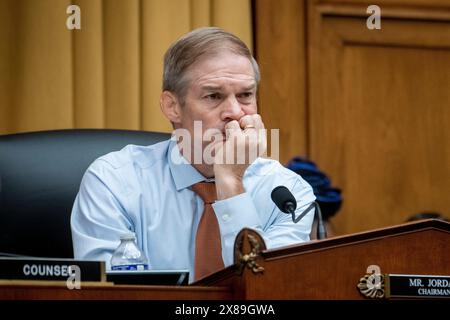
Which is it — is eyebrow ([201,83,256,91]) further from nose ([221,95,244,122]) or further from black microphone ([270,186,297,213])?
black microphone ([270,186,297,213])

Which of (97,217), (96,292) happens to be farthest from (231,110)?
(96,292)

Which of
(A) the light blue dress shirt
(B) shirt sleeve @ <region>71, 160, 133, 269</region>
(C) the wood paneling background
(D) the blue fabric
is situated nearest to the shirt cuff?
(A) the light blue dress shirt

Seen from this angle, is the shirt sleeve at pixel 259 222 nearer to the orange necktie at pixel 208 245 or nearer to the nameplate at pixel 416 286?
the orange necktie at pixel 208 245

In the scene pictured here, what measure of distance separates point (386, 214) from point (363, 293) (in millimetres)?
2309

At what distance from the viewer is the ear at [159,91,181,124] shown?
2.77 meters

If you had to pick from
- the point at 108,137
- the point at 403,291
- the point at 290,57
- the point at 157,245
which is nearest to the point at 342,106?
the point at 290,57

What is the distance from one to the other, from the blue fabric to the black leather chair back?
3.07ft

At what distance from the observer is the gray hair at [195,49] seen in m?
2.68

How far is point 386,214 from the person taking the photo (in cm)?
403

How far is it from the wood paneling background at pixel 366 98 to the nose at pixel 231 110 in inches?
52.5

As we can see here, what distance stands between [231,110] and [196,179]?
196 mm

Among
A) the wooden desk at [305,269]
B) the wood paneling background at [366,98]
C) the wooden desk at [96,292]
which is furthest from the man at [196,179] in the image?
the wood paneling background at [366,98]

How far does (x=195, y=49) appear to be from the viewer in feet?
8.83
